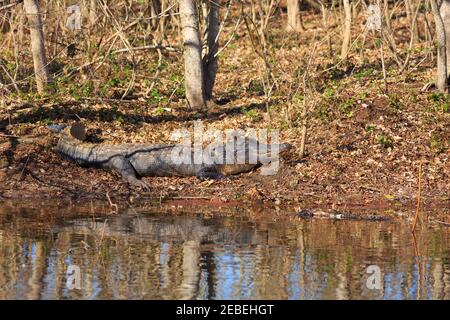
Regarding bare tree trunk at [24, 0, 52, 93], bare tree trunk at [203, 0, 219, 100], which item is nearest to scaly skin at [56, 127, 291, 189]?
bare tree trunk at [203, 0, 219, 100]

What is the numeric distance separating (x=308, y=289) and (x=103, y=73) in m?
11.8

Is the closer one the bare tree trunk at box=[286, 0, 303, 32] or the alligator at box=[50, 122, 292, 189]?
the alligator at box=[50, 122, 292, 189]

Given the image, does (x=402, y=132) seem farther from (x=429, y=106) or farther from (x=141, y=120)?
(x=141, y=120)

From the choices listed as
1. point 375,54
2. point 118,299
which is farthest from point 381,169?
point 375,54

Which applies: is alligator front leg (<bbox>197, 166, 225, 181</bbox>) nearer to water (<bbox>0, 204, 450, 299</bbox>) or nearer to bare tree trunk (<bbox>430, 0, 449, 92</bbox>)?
water (<bbox>0, 204, 450, 299</bbox>)

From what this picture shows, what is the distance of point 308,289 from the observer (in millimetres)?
7871

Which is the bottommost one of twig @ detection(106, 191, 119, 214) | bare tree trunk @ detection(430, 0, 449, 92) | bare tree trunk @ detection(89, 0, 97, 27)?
twig @ detection(106, 191, 119, 214)

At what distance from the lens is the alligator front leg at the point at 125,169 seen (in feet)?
44.4

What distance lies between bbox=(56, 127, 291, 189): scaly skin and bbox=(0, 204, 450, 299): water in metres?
2.14

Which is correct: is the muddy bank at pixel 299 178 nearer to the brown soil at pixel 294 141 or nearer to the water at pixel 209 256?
the brown soil at pixel 294 141

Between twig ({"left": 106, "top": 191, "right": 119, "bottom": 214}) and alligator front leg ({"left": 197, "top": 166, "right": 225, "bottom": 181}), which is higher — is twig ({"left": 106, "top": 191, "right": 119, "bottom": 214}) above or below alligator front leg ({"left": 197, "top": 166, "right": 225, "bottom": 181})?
below

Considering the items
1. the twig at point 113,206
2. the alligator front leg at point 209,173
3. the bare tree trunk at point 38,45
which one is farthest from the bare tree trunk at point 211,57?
the twig at point 113,206

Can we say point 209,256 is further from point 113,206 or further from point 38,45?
point 38,45

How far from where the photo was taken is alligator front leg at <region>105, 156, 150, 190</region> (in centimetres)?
1355
